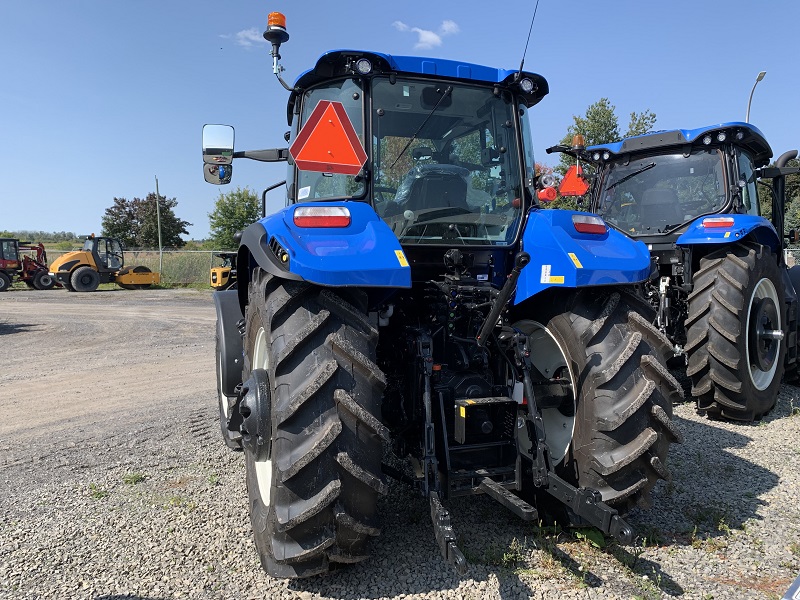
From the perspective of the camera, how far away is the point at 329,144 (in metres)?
2.96

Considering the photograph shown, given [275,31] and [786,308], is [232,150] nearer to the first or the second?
[275,31]

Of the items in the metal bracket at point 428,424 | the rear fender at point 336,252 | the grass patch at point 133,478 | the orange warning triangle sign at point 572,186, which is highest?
the orange warning triangle sign at point 572,186

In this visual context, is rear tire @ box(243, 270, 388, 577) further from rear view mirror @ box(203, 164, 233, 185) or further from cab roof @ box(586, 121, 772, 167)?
cab roof @ box(586, 121, 772, 167)

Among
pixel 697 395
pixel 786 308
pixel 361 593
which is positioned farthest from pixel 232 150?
pixel 786 308

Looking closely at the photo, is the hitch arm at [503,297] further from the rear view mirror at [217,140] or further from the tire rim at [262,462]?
the rear view mirror at [217,140]

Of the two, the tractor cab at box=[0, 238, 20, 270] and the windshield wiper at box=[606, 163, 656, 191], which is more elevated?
the windshield wiper at box=[606, 163, 656, 191]

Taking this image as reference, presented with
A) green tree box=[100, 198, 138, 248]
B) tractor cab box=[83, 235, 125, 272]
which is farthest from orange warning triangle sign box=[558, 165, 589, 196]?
green tree box=[100, 198, 138, 248]

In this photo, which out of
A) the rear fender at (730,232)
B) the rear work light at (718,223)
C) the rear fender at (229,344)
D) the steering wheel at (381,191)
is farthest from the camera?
the rear work light at (718,223)

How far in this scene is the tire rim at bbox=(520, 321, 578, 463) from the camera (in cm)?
308

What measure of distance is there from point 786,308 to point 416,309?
16.0 ft

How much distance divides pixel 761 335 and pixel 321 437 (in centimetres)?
497

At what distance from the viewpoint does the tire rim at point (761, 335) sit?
5496mm

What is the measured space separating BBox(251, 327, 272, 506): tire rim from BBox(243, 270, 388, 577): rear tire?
24cm

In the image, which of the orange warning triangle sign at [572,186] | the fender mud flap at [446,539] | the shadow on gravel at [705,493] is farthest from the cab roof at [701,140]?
the fender mud flap at [446,539]
